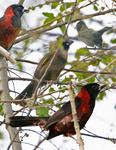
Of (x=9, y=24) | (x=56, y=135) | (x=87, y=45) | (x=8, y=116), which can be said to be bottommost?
(x=56, y=135)

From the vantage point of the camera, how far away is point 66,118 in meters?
4.16

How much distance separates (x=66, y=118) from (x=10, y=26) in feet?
6.18

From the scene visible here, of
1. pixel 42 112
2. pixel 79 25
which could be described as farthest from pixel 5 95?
pixel 79 25

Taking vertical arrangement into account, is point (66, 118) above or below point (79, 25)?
below

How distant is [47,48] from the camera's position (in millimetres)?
3021

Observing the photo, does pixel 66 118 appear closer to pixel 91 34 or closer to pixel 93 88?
pixel 93 88

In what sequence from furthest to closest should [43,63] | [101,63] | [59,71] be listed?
[43,63] < [59,71] < [101,63]

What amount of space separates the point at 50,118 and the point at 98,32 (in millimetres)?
702

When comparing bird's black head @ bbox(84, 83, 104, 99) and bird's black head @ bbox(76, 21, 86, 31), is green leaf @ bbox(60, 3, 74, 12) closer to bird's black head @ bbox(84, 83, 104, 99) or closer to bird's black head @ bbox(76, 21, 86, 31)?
bird's black head @ bbox(76, 21, 86, 31)

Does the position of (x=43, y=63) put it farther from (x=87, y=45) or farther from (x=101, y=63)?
(x=87, y=45)

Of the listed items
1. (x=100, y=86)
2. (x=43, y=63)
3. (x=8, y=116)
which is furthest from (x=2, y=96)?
(x=43, y=63)

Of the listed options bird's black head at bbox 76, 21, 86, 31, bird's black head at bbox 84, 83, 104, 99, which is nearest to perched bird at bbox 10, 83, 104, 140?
bird's black head at bbox 84, 83, 104, 99

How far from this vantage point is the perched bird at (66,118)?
395 centimetres

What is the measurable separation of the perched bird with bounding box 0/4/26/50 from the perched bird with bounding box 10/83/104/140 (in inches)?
45.6
